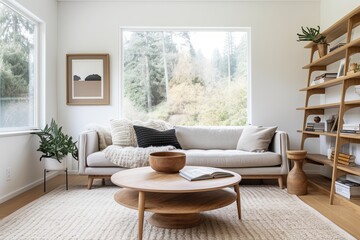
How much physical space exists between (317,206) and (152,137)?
1.97 m

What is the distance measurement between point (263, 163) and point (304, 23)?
2.36 meters

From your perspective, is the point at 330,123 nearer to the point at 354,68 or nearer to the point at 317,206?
the point at 354,68

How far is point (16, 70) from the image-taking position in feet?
10.7

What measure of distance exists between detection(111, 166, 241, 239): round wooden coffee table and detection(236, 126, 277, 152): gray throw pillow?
51.3 inches

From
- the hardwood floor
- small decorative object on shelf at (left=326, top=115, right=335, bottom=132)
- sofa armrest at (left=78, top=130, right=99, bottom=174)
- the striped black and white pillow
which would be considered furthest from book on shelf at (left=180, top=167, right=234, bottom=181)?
small decorative object on shelf at (left=326, top=115, right=335, bottom=132)

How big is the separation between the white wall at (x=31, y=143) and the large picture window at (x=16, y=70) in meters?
0.16

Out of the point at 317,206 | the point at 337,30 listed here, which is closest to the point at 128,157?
the point at 317,206

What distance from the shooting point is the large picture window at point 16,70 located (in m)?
3.02

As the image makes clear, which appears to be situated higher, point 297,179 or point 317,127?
point 317,127

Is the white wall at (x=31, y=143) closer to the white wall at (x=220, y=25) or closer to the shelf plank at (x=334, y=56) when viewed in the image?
the white wall at (x=220, y=25)

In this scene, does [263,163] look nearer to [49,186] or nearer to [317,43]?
[317,43]

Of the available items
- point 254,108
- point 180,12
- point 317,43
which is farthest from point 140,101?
point 317,43

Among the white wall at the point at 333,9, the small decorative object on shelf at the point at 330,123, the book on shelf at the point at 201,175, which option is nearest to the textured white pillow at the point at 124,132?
the book on shelf at the point at 201,175

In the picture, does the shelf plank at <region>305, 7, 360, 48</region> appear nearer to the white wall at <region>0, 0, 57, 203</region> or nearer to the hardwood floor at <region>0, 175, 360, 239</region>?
the hardwood floor at <region>0, 175, 360, 239</region>
